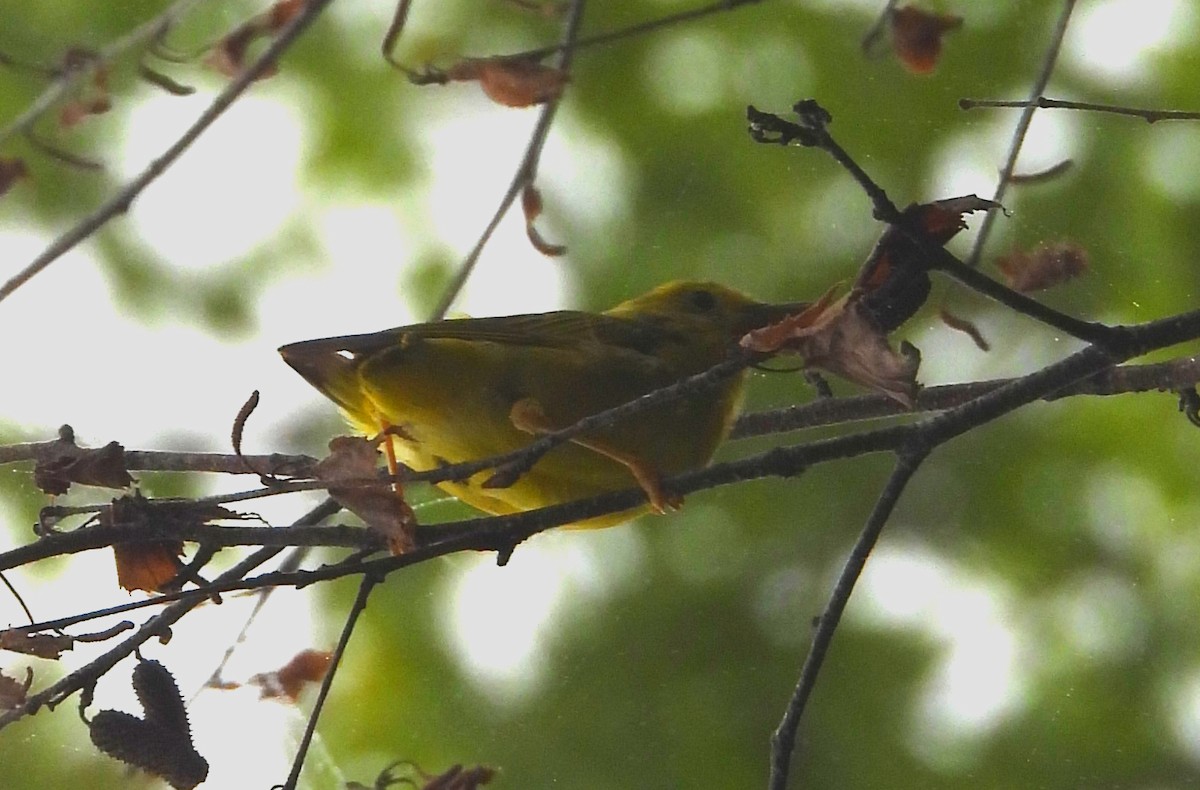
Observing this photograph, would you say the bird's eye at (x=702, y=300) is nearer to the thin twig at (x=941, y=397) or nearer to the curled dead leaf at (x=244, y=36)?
the thin twig at (x=941, y=397)

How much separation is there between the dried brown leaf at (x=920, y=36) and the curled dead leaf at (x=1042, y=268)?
0.24m

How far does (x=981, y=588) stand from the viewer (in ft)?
6.75

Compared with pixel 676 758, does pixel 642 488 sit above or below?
below

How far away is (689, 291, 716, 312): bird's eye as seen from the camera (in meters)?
1.79

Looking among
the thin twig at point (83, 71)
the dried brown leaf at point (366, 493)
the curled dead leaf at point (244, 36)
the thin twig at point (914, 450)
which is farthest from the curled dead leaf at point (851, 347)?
the thin twig at point (83, 71)

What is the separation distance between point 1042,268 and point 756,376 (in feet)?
2.35

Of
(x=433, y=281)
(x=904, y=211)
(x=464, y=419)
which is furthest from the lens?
(x=433, y=281)

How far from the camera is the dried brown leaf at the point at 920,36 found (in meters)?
1.40

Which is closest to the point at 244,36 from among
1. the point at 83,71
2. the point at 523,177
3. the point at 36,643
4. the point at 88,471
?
the point at 83,71

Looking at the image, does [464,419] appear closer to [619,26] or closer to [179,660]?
[179,660]

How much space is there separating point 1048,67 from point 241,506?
1026 millimetres

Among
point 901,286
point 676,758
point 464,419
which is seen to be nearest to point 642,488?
point 464,419

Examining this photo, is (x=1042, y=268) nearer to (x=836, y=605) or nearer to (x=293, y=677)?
(x=836, y=605)

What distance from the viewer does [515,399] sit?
1.45 meters
